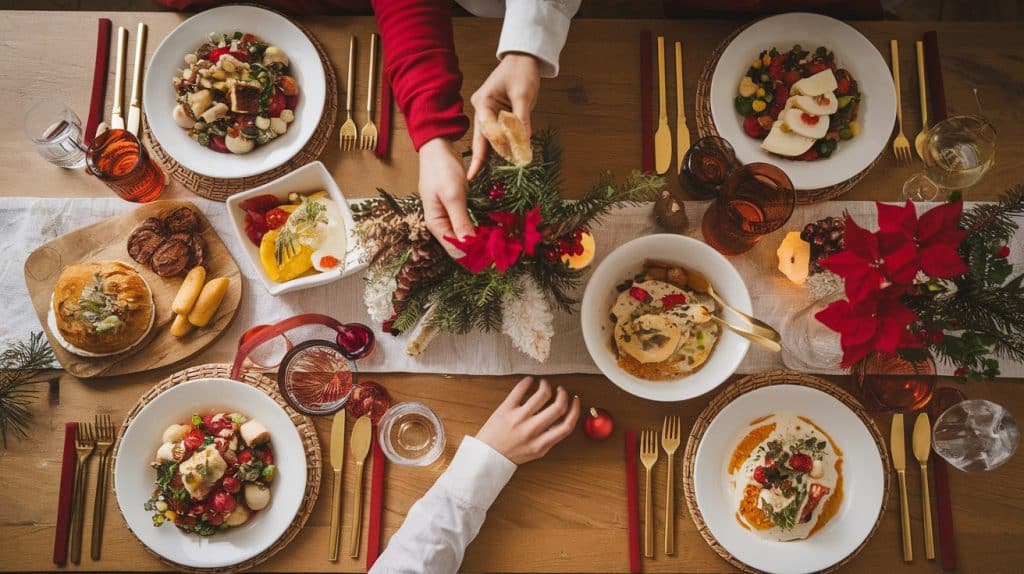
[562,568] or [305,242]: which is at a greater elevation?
[305,242]

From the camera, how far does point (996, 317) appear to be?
109 centimetres

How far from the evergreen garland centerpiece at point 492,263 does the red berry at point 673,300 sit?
0.21 metres

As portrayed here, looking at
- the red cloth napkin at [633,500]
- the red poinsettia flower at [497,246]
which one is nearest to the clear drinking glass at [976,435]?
the red cloth napkin at [633,500]

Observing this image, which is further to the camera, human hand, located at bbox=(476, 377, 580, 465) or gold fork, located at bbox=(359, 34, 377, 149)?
gold fork, located at bbox=(359, 34, 377, 149)

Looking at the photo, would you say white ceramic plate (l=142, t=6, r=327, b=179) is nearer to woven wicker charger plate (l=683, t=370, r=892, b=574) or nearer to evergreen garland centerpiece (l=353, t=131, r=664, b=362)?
evergreen garland centerpiece (l=353, t=131, r=664, b=362)

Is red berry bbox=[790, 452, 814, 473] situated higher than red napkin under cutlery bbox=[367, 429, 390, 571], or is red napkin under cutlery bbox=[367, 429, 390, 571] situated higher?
red berry bbox=[790, 452, 814, 473]

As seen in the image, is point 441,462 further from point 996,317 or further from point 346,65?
point 996,317

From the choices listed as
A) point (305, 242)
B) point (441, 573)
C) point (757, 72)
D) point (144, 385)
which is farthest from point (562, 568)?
point (757, 72)

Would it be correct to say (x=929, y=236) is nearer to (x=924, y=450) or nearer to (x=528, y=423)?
(x=924, y=450)

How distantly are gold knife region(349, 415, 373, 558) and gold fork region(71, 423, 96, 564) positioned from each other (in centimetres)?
58

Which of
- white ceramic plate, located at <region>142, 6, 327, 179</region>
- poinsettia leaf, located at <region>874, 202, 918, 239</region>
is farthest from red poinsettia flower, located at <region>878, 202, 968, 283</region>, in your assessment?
white ceramic plate, located at <region>142, 6, 327, 179</region>

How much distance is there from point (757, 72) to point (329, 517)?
4.47ft

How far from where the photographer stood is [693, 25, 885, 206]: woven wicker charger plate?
55.3 inches

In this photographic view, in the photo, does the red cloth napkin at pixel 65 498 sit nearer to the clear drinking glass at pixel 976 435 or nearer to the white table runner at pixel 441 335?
the white table runner at pixel 441 335
